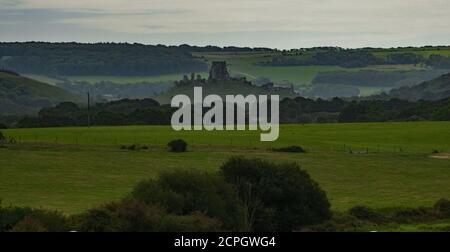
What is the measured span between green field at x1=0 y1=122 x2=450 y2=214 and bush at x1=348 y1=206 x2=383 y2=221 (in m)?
1.93

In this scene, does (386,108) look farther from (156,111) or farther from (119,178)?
(119,178)

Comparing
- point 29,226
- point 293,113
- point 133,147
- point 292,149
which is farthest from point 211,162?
point 293,113

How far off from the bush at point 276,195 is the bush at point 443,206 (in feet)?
21.0

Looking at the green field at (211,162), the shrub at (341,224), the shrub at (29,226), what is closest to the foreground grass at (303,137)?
the green field at (211,162)

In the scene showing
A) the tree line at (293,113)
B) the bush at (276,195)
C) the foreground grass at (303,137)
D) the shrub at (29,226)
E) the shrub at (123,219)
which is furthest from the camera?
the tree line at (293,113)

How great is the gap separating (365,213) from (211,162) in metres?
23.8

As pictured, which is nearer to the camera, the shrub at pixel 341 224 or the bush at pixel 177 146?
the shrub at pixel 341 224

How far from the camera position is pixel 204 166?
63.9 meters

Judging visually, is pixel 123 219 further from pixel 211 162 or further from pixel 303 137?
pixel 303 137

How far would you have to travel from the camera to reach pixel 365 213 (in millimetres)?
44438

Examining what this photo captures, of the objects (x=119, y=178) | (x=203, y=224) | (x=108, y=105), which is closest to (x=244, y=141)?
(x=119, y=178)

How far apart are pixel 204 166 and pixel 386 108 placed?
9566 centimetres

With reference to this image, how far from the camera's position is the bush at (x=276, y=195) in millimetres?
41562

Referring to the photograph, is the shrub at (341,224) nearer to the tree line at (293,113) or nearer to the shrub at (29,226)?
the shrub at (29,226)
